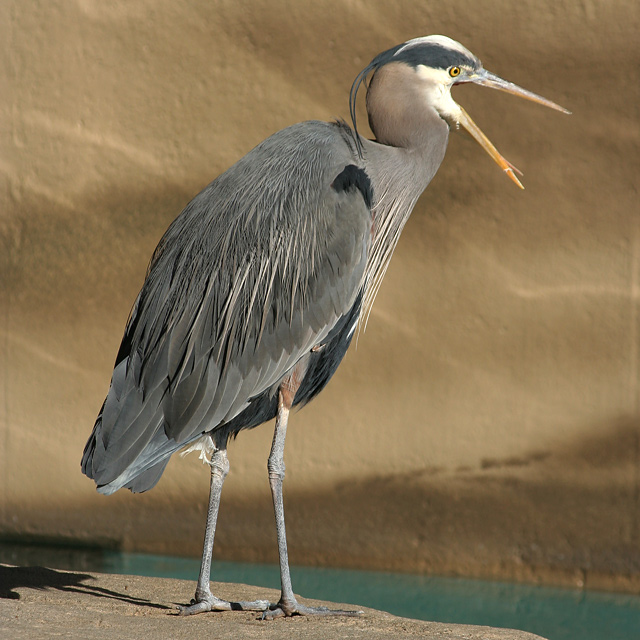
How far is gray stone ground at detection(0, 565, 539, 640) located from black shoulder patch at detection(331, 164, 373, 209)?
1.11 m

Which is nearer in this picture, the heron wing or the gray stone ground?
the gray stone ground

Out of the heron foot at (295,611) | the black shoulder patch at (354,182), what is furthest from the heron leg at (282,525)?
the black shoulder patch at (354,182)

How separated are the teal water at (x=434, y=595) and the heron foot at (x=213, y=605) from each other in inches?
41.1

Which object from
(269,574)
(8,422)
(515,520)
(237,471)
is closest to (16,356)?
(8,422)

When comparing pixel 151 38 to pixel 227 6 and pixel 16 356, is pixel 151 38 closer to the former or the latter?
pixel 227 6

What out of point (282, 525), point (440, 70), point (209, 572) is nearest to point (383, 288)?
point (440, 70)

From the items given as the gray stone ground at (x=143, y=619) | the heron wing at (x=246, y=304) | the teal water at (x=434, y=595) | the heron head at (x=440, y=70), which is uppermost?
the heron head at (x=440, y=70)

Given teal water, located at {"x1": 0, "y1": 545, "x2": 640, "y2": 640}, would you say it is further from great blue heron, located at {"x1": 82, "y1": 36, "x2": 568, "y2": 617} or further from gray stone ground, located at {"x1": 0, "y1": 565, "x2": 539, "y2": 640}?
great blue heron, located at {"x1": 82, "y1": 36, "x2": 568, "y2": 617}

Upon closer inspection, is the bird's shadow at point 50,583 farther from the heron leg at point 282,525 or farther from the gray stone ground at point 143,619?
the heron leg at point 282,525

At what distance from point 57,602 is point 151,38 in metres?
2.42

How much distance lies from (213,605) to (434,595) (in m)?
1.39

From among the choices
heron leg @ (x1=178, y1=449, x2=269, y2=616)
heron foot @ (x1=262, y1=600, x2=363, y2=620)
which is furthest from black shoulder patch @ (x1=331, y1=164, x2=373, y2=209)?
heron foot @ (x1=262, y1=600, x2=363, y2=620)

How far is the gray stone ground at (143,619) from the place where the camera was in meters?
1.96

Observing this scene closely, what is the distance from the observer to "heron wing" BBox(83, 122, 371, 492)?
2305 millimetres
